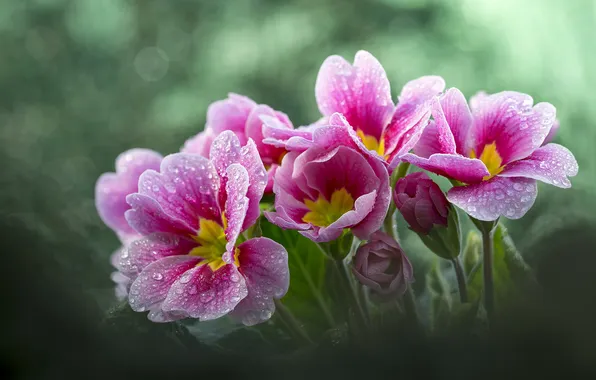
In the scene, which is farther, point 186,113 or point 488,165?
point 186,113

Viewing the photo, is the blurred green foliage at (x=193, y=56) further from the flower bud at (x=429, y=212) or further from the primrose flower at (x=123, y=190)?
the flower bud at (x=429, y=212)

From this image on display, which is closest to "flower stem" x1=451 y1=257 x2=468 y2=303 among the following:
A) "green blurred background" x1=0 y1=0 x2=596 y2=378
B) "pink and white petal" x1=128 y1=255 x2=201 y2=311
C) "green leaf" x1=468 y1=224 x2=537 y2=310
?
"green leaf" x1=468 y1=224 x2=537 y2=310

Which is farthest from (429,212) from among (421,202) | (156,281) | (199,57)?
(199,57)

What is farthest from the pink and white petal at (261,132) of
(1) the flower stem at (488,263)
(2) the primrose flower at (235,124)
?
(1) the flower stem at (488,263)

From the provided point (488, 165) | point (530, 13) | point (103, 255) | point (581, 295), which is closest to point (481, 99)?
point (488, 165)

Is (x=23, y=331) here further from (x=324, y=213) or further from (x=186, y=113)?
(x=186, y=113)

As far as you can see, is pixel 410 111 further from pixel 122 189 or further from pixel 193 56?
pixel 193 56
